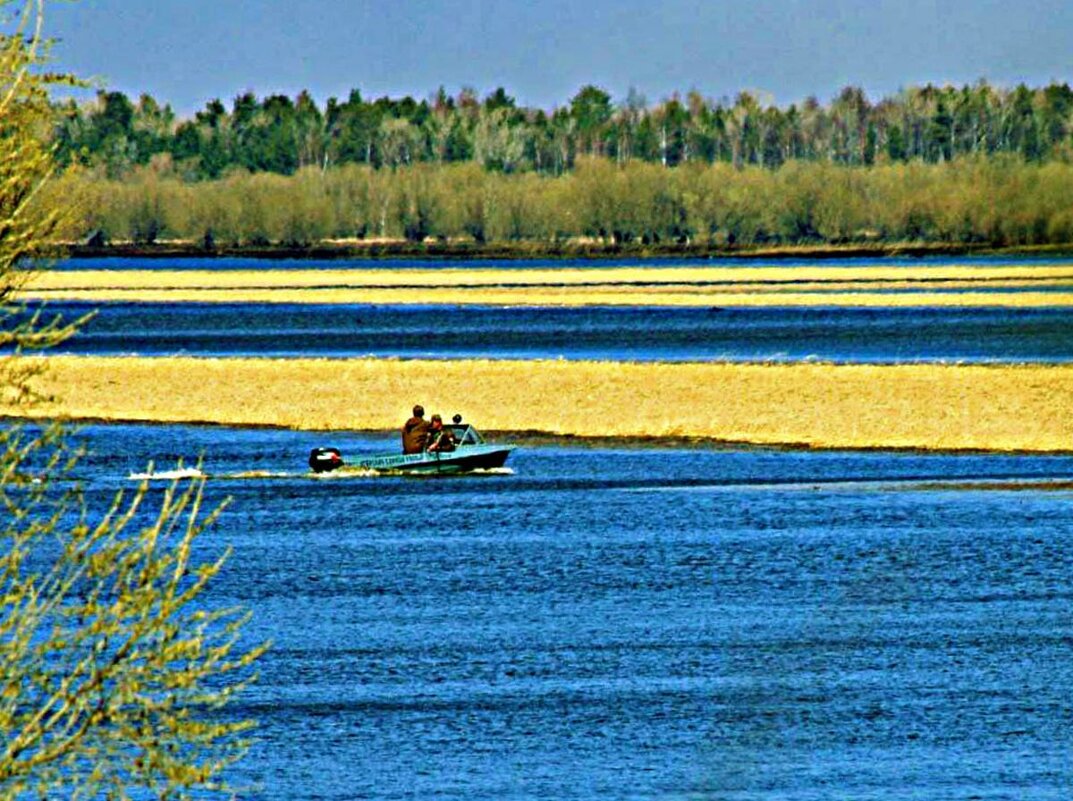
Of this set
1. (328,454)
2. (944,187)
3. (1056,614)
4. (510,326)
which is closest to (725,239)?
(944,187)

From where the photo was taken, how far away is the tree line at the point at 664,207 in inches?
6201

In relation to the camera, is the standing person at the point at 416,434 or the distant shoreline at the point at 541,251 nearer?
the standing person at the point at 416,434

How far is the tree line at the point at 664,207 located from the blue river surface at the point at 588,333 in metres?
76.5

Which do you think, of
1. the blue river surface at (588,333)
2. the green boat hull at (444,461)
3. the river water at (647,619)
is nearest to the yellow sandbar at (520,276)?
the blue river surface at (588,333)

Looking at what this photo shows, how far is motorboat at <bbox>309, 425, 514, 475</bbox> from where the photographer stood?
35.0 meters

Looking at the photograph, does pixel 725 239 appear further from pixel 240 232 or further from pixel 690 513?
pixel 690 513

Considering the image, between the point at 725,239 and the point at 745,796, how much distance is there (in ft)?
548

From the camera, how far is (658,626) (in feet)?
74.7

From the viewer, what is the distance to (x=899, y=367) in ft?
151

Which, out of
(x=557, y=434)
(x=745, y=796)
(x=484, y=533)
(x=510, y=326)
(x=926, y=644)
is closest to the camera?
(x=745, y=796)

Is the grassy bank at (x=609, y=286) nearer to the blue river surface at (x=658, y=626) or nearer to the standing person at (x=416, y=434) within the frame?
the standing person at (x=416, y=434)

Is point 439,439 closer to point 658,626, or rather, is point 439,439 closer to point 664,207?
point 658,626

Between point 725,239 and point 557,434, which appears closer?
point 557,434

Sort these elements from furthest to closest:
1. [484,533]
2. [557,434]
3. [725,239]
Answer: [725,239] → [557,434] → [484,533]
